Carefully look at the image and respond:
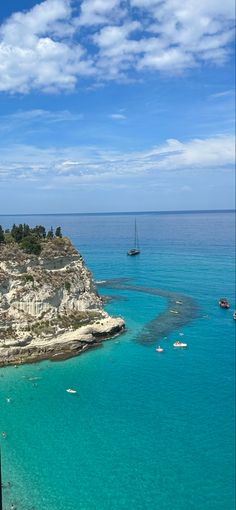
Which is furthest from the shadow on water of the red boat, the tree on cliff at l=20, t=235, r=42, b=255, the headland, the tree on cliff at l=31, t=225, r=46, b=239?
Answer: the tree on cliff at l=31, t=225, r=46, b=239

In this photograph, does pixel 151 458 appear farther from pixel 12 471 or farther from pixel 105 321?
pixel 105 321

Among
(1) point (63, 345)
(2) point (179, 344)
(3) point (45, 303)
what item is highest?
(3) point (45, 303)

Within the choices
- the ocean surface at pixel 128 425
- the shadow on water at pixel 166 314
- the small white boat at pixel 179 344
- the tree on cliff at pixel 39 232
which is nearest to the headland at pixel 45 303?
the tree on cliff at pixel 39 232

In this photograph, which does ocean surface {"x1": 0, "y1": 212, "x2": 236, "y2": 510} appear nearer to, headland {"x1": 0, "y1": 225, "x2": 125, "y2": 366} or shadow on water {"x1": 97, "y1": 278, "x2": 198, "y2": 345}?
shadow on water {"x1": 97, "y1": 278, "x2": 198, "y2": 345}

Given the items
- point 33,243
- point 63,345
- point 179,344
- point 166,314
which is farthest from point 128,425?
point 166,314

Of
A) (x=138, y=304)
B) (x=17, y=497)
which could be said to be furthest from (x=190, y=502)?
(x=138, y=304)

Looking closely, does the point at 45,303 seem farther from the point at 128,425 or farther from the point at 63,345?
the point at 128,425

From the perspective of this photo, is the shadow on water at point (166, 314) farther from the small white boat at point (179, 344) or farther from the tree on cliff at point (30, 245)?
the tree on cliff at point (30, 245)
